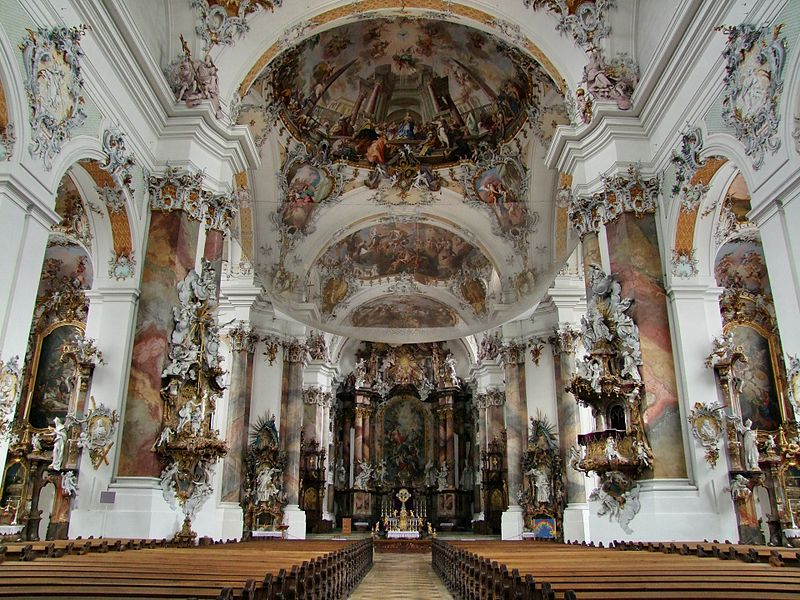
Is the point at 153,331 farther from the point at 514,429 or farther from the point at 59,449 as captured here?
the point at 514,429

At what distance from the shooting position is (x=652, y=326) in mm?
9969

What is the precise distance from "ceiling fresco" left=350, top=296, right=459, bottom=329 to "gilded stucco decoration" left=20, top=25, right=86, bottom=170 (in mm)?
16464

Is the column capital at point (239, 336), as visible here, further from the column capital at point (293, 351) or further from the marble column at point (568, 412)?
the marble column at point (568, 412)

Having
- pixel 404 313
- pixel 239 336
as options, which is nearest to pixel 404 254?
pixel 404 313

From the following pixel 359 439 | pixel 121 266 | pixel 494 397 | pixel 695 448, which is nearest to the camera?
pixel 695 448

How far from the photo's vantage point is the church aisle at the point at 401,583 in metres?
9.03

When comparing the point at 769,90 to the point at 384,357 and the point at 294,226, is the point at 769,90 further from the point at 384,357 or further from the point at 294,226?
the point at 384,357

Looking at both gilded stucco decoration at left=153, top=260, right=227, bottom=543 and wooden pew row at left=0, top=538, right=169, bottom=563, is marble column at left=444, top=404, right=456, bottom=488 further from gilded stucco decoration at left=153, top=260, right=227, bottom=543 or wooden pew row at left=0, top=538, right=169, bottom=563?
wooden pew row at left=0, top=538, right=169, bottom=563

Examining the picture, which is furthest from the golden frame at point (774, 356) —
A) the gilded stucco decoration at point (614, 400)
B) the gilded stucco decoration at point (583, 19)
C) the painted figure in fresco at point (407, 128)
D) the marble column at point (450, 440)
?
the marble column at point (450, 440)

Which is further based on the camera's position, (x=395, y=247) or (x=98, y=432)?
(x=395, y=247)

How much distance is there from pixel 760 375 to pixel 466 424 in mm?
16100

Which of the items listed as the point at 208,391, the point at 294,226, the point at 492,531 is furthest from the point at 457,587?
the point at 492,531

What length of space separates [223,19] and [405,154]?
7240 millimetres

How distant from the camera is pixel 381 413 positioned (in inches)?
1170
